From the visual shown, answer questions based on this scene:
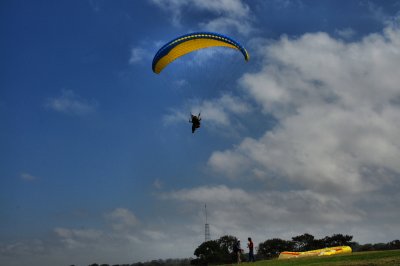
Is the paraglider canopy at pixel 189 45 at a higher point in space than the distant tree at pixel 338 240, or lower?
higher

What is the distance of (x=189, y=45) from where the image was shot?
33.0 meters

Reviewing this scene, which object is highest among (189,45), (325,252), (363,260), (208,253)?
(189,45)

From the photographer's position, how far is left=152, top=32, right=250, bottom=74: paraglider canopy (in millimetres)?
32281

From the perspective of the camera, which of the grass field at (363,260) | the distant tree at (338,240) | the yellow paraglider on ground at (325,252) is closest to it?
the grass field at (363,260)

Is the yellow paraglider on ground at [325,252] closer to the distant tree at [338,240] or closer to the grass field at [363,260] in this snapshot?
the grass field at [363,260]

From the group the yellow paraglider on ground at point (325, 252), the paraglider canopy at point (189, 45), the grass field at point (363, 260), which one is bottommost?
the grass field at point (363, 260)

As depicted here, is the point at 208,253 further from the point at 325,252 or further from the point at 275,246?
the point at 325,252

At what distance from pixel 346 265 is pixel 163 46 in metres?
21.1

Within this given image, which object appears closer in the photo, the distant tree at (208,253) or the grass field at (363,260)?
the grass field at (363,260)

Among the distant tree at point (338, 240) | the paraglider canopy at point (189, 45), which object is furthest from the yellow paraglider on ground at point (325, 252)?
the distant tree at point (338, 240)

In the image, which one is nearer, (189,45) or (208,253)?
(189,45)

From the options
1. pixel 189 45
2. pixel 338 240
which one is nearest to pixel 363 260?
pixel 189 45

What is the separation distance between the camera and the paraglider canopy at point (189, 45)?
32281 mm

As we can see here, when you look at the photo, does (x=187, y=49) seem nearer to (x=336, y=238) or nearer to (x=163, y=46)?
(x=163, y=46)
